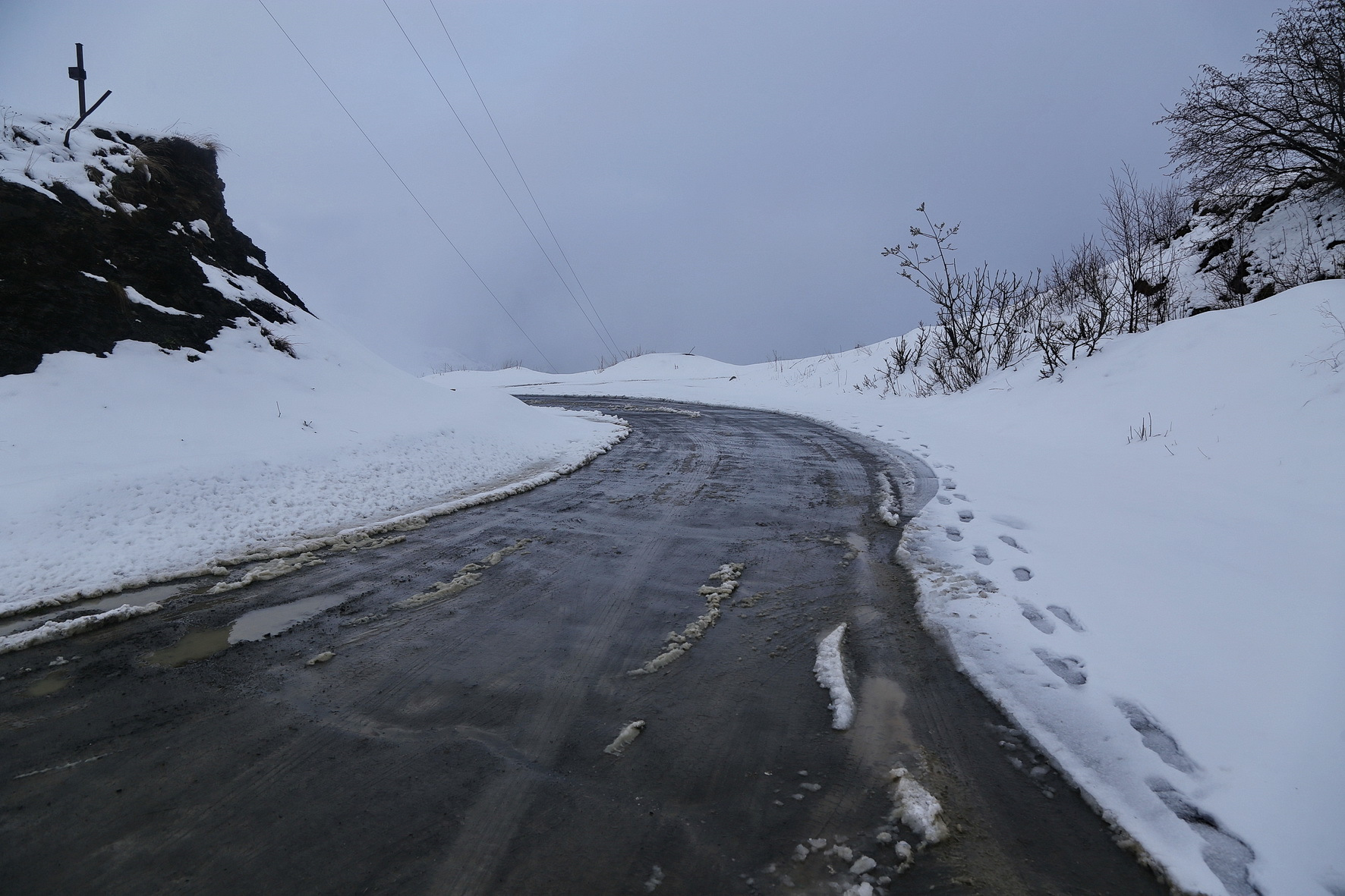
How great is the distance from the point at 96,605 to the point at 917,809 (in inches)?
180

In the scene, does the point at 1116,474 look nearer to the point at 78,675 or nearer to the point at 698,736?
the point at 698,736

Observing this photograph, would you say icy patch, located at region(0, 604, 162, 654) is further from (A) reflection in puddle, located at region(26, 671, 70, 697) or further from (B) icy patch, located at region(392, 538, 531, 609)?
(B) icy patch, located at region(392, 538, 531, 609)

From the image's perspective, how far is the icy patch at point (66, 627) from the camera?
3252mm

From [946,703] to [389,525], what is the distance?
4.58m

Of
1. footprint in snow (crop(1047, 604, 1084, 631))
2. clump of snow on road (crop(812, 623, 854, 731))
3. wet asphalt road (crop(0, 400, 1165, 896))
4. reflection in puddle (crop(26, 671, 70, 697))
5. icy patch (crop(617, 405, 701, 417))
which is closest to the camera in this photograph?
wet asphalt road (crop(0, 400, 1165, 896))

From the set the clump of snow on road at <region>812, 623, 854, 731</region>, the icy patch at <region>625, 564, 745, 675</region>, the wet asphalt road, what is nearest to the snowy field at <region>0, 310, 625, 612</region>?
the wet asphalt road

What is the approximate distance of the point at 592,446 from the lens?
9.91 metres

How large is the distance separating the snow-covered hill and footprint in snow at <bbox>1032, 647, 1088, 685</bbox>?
4.82 meters

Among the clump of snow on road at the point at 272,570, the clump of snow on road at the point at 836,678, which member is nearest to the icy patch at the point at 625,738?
the clump of snow on road at the point at 836,678

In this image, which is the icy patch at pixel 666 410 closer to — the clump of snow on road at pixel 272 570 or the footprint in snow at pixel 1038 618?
the clump of snow on road at pixel 272 570

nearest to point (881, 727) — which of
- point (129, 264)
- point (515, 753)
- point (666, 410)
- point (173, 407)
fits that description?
point (515, 753)

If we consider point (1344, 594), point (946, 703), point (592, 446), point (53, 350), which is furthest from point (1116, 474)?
point (53, 350)

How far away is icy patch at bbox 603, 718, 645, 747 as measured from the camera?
2.39 metres

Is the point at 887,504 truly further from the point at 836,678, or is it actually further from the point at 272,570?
the point at 272,570
